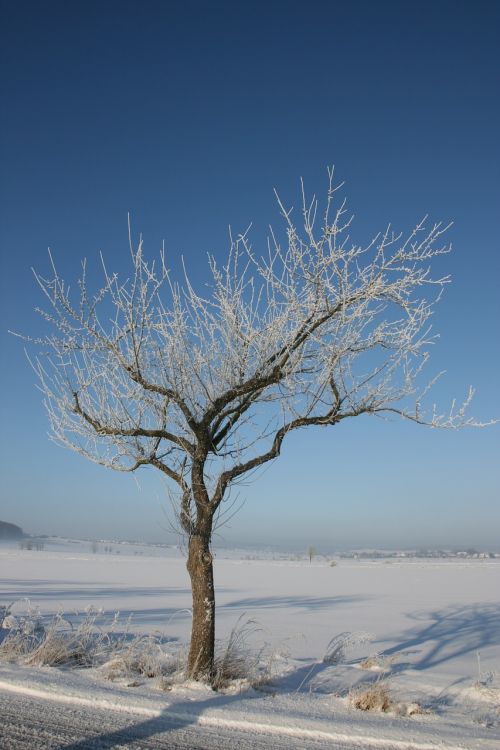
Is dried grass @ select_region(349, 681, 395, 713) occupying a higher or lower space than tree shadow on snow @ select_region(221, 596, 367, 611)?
higher

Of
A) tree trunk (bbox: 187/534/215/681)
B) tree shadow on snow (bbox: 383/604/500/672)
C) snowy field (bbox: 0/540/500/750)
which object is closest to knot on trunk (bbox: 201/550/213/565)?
tree trunk (bbox: 187/534/215/681)

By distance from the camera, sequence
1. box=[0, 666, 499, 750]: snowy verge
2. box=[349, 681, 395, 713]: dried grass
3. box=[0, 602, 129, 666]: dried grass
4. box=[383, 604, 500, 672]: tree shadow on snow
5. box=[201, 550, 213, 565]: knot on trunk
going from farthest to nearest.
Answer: box=[383, 604, 500, 672]: tree shadow on snow < box=[201, 550, 213, 565]: knot on trunk < box=[0, 602, 129, 666]: dried grass < box=[349, 681, 395, 713]: dried grass < box=[0, 666, 499, 750]: snowy verge

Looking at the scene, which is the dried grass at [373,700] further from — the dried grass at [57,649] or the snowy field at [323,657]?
the dried grass at [57,649]

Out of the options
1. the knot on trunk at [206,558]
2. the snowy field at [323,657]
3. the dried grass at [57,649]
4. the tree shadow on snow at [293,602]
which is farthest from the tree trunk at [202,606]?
the tree shadow on snow at [293,602]

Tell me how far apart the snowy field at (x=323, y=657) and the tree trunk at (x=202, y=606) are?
528mm

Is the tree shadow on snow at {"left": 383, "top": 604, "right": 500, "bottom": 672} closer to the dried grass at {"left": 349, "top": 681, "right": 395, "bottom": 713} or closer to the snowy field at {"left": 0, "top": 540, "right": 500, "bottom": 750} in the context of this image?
the snowy field at {"left": 0, "top": 540, "right": 500, "bottom": 750}

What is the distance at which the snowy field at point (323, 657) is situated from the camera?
14.6ft

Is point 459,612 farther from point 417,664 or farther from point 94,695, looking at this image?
point 94,695

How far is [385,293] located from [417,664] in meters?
6.84

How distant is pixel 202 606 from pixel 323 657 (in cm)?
301

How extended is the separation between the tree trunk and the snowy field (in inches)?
20.8

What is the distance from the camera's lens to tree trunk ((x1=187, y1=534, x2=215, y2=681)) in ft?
20.1

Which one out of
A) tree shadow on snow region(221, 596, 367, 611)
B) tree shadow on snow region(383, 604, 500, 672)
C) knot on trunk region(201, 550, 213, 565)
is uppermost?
knot on trunk region(201, 550, 213, 565)

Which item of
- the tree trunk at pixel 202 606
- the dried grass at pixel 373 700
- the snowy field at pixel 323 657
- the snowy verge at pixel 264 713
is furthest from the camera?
the tree trunk at pixel 202 606
